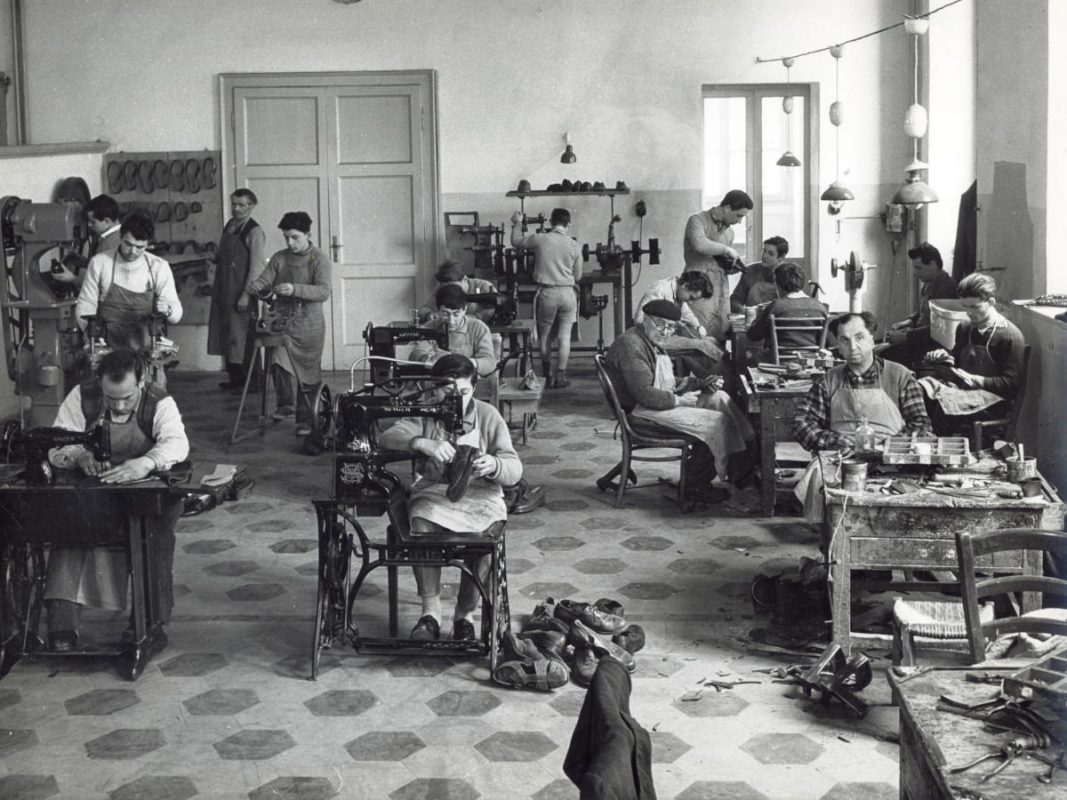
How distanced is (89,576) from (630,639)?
89.4 inches

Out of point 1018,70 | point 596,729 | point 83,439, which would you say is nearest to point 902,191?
Answer: point 1018,70

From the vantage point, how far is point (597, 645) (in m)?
5.68

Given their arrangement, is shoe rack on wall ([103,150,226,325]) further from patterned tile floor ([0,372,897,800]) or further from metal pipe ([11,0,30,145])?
patterned tile floor ([0,372,897,800])

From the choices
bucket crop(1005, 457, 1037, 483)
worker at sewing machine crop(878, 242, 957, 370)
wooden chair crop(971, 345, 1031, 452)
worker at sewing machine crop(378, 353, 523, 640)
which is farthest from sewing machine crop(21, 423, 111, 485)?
worker at sewing machine crop(878, 242, 957, 370)

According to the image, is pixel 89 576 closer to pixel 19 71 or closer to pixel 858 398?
pixel 858 398

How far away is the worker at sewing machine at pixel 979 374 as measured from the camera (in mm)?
7453

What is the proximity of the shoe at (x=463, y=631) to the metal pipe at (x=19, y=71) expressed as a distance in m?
9.32

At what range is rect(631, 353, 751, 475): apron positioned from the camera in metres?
8.03

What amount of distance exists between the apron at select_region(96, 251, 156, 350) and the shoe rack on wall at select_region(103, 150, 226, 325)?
446cm

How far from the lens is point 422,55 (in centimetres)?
1323

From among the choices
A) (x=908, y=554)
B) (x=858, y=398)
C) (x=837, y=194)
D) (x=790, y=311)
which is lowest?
(x=908, y=554)

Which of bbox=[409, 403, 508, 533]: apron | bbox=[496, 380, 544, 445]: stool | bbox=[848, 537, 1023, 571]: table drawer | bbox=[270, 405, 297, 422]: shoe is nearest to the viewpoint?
bbox=[848, 537, 1023, 571]: table drawer

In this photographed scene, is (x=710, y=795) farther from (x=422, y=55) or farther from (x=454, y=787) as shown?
(x=422, y=55)

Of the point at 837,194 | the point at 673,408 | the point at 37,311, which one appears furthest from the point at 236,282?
the point at 837,194
